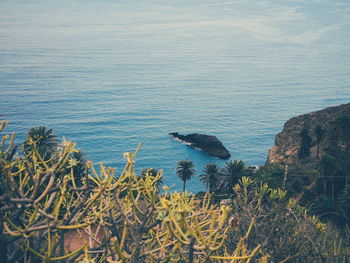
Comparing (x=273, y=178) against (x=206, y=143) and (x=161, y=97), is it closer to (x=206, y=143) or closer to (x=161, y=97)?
(x=206, y=143)

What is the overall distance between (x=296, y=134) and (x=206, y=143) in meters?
24.3

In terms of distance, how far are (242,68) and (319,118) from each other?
335 ft

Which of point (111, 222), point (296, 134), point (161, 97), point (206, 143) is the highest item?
point (111, 222)

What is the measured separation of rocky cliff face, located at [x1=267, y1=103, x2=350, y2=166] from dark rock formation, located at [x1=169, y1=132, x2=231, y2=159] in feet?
54.2

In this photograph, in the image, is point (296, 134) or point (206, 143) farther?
point (206, 143)

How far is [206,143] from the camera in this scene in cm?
8975

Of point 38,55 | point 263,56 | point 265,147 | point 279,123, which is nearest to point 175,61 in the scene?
point 263,56

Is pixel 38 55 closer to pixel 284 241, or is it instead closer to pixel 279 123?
pixel 279 123

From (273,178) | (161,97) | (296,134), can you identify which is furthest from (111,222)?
(161,97)

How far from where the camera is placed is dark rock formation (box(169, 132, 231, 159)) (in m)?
85.7

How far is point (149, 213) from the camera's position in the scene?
10.1m

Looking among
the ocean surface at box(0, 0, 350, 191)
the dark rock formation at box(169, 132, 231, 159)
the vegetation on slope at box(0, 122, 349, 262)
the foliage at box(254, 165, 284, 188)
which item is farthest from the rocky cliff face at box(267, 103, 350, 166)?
the vegetation on slope at box(0, 122, 349, 262)

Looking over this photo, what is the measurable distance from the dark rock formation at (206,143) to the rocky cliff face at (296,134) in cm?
1653

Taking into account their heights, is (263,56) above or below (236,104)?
above
